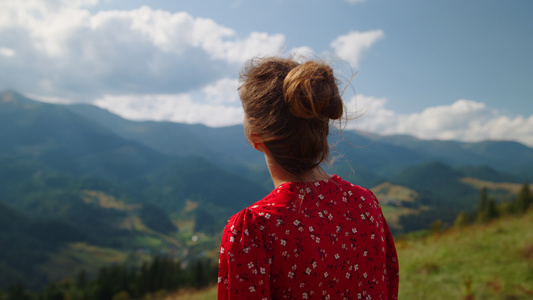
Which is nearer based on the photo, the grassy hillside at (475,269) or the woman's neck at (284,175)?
the woman's neck at (284,175)

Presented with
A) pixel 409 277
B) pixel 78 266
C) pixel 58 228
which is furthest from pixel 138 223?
pixel 409 277

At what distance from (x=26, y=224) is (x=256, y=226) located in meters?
138

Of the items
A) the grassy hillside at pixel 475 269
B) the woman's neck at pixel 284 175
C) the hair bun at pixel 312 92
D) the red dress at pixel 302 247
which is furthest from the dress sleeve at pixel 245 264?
the grassy hillside at pixel 475 269

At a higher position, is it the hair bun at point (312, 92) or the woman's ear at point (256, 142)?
the hair bun at point (312, 92)

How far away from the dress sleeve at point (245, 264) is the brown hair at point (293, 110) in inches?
12.5

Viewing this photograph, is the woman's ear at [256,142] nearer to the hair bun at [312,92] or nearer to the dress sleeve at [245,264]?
the hair bun at [312,92]

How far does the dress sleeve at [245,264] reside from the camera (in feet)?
4.07

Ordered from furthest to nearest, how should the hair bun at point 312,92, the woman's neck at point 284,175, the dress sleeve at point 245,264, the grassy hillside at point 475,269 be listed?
the grassy hillside at point 475,269, the woman's neck at point 284,175, the hair bun at point 312,92, the dress sleeve at point 245,264

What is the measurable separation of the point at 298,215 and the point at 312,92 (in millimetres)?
490

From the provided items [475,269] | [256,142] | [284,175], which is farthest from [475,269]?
[256,142]

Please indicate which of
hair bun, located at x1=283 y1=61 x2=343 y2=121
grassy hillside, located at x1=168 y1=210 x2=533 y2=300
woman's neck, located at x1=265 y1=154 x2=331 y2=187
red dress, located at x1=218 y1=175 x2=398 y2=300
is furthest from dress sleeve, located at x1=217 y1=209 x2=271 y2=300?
grassy hillside, located at x1=168 y1=210 x2=533 y2=300

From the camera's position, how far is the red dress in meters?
1.25

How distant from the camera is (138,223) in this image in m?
137

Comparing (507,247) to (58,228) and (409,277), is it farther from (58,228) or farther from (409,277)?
(58,228)
